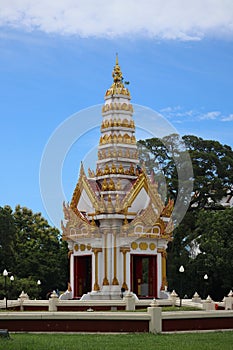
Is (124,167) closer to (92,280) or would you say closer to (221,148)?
(92,280)

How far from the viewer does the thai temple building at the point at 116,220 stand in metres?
32.2

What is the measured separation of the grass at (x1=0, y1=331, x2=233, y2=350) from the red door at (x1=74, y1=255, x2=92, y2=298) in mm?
14422

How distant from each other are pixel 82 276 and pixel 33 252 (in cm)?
1313

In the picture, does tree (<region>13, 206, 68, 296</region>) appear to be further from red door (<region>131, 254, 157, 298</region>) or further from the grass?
the grass

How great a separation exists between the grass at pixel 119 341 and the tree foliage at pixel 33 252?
23.4m

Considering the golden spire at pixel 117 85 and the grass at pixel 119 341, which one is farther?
the golden spire at pixel 117 85

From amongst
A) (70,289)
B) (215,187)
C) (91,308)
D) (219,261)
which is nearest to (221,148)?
(215,187)

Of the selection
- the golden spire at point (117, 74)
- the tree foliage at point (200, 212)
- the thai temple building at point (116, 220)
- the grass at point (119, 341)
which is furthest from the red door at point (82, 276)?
the grass at point (119, 341)

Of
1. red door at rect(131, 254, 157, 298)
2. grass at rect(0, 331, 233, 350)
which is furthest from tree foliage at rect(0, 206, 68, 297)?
grass at rect(0, 331, 233, 350)

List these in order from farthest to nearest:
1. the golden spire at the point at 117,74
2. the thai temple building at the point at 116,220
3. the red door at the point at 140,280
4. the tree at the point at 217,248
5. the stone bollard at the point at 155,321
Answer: the tree at the point at 217,248
the golden spire at the point at 117,74
the red door at the point at 140,280
the thai temple building at the point at 116,220
the stone bollard at the point at 155,321

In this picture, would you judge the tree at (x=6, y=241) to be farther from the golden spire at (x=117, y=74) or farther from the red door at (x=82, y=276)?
the golden spire at (x=117, y=74)

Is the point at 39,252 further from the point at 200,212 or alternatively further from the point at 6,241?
the point at 200,212

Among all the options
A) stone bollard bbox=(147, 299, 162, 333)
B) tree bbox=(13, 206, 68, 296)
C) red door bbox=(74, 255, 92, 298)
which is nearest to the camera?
stone bollard bbox=(147, 299, 162, 333)

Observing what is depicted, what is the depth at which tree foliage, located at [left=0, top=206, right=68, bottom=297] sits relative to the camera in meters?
45.5
